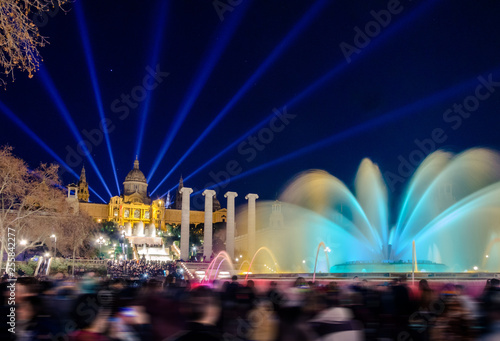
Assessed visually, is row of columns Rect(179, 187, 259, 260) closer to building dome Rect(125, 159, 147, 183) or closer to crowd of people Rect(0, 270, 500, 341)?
crowd of people Rect(0, 270, 500, 341)

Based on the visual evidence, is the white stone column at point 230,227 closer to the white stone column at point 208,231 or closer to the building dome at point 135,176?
the white stone column at point 208,231

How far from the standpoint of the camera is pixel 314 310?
724 cm

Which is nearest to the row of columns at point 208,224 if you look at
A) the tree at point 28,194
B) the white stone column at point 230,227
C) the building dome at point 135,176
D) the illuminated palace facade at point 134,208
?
the white stone column at point 230,227

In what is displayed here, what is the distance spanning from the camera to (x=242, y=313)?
26.7ft

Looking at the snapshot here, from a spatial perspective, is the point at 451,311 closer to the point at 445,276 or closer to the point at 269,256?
the point at 445,276

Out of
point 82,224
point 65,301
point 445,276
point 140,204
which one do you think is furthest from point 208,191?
point 140,204

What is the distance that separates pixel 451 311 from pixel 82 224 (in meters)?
41.0

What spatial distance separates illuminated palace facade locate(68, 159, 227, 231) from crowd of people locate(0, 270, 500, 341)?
443ft

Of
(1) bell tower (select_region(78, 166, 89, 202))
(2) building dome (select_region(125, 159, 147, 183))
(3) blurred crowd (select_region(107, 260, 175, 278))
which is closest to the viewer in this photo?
(3) blurred crowd (select_region(107, 260, 175, 278))

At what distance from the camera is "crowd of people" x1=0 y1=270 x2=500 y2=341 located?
5426 mm

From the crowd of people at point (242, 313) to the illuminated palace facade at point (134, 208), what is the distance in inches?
5315

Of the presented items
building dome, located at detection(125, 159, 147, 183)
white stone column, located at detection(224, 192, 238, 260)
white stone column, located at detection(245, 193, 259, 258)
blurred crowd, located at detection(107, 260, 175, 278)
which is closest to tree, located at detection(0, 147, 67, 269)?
blurred crowd, located at detection(107, 260, 175, 278)

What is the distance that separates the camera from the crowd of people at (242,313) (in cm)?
543

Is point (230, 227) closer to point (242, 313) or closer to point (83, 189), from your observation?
point (242, 313)
